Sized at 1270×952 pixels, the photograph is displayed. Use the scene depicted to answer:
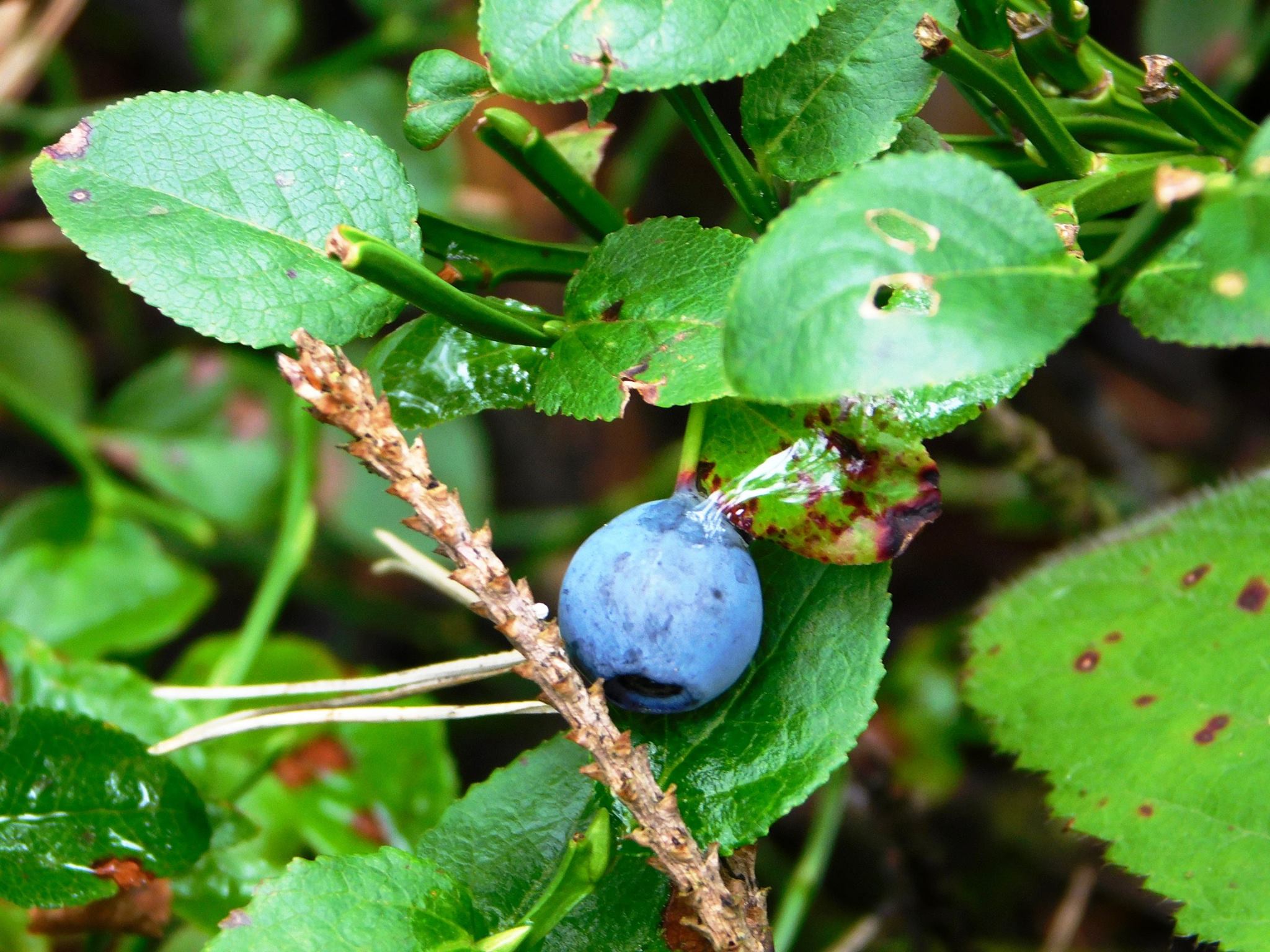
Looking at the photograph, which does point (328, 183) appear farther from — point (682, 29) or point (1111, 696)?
point (1111, 696)

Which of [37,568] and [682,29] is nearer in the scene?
[682,29]

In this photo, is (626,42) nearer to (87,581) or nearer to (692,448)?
(692,448)

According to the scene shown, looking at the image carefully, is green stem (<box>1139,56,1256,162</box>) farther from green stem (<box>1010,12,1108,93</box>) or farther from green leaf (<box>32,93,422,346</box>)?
green leaf (<box>32,93,422,346</box>)

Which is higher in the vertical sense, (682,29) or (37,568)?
(682,29)

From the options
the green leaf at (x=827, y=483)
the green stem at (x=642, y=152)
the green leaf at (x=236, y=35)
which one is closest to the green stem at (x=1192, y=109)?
the green leaf at (x=827, y=483)

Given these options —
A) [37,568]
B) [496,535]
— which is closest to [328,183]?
[37,568]

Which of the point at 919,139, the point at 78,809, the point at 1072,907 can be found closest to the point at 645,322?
the point at 919,139
